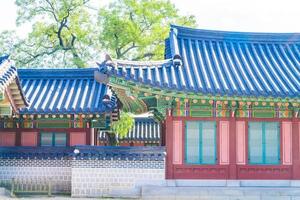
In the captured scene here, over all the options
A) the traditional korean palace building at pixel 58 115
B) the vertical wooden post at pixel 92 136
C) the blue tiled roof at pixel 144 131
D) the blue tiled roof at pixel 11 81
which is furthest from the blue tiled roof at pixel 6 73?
the blue tiled roof at pixel 144 131

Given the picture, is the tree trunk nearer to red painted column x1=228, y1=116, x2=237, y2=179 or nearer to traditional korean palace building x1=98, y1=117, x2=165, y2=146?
traditional korean palace building x1=98, y1=117, x2=165, y2=146

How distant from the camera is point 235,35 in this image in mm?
24641

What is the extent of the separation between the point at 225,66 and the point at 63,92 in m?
8.26

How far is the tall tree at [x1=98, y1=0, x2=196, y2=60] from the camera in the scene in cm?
3625

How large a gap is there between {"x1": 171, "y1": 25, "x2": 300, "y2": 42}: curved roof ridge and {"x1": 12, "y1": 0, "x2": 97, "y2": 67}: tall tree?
51.0 ft

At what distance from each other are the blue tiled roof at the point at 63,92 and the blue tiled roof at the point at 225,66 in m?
4.08

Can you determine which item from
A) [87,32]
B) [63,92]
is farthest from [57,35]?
[63,92]

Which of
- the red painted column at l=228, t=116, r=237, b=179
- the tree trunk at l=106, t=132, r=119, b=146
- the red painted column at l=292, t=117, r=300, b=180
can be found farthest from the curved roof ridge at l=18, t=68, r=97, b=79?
the red painted column at l=292, t=117, r=300, b=180

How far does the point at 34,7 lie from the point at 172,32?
18473mm

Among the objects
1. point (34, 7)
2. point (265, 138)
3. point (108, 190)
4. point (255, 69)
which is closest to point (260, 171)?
point (265, 138)

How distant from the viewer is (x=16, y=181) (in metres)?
22.4

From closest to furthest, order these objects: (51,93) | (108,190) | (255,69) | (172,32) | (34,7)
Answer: (108,190) → (255,69) → (172,32) → (51,93) → (34,7)

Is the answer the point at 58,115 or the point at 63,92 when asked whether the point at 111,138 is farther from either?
the point at 58,115

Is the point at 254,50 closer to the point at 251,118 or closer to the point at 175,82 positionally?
the point at 251,118
